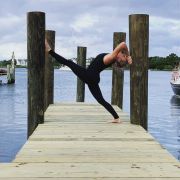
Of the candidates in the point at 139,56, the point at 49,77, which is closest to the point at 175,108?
the point at 49,77

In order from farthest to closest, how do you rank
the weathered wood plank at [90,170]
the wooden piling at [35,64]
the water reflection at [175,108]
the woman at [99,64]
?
the water reflection at [175,108] < the wooden piling at [35,64] < the woman at [99,64] < the weathered wood plank at [90,170]

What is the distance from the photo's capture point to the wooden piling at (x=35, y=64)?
9.22m

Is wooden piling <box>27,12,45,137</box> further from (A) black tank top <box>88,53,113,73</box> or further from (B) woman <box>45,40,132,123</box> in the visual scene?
(A) black tank top <box>88,53,113,73</box>

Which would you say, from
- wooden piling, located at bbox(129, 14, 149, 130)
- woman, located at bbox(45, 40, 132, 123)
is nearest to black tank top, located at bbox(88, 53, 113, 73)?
woman, located at bbox(45, 40, 132, 123)

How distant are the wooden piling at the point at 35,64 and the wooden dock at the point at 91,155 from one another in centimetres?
32

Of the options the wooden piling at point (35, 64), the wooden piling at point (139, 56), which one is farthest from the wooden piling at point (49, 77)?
the wooden piling at point (139, 56)

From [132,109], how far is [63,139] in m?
2.15

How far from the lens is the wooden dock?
17.9 feet

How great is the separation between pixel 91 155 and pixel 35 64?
3.24 metres

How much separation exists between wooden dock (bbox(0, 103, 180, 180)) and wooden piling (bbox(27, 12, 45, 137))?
0.32m

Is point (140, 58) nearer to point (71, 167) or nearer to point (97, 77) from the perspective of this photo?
point (97, 77)

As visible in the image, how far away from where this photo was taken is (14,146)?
19.1 meters

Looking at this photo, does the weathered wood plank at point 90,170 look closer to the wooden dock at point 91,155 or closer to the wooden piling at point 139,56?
the wooden dock at point 91,155

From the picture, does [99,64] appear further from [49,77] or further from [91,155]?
[49,77]
